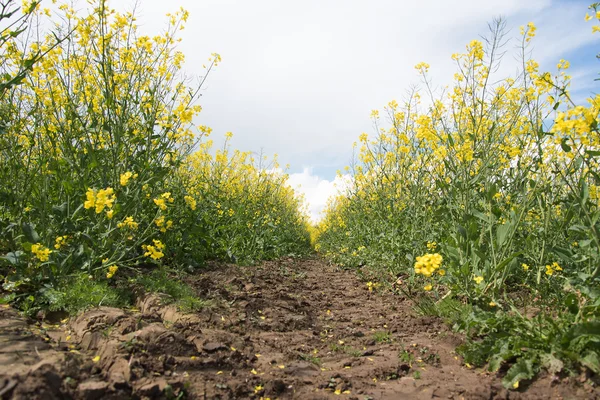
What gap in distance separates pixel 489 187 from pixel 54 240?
11.8 feet

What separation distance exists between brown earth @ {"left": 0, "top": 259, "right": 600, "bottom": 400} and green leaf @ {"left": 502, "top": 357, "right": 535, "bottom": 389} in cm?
5

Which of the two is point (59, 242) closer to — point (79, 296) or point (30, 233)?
point (30, 233)

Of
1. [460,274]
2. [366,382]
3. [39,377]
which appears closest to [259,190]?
[460,274]

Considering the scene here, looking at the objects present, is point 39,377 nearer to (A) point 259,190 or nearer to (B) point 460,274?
(B) point 460,274

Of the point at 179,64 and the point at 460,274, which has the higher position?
the point at 179,64

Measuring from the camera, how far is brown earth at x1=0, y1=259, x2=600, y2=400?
1.89m

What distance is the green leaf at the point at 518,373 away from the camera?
214 centimetres

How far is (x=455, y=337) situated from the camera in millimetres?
2928

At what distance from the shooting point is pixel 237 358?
2559mm

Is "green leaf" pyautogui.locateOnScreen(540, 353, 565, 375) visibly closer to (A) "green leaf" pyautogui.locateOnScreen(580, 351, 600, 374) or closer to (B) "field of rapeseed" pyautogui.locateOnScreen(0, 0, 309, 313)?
(A) "green leaf" pyautogui.locateOnScreen(580, 351, 600, 374)

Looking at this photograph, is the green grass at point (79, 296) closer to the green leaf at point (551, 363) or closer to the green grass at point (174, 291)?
the green grass at point (174, 291)

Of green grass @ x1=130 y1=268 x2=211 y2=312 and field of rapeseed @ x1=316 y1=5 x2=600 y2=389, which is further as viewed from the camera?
green grass @ x1=130 y1=268 x2=211 y2=312

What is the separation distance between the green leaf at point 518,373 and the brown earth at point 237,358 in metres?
0.05

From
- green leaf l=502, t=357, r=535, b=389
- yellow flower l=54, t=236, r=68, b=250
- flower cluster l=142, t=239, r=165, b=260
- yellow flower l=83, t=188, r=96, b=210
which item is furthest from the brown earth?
yellow flower l=83, t=188, r=96, b=210
